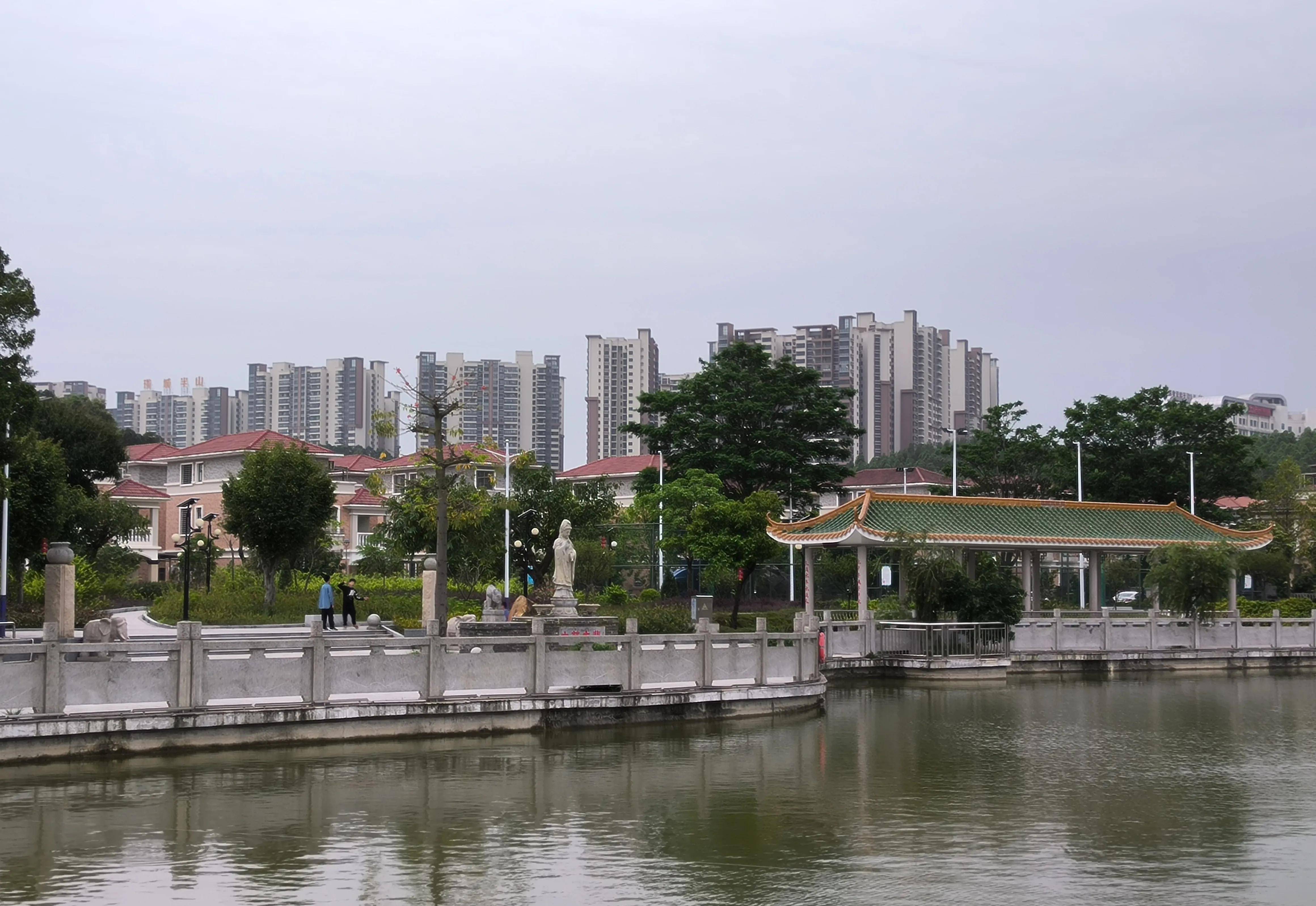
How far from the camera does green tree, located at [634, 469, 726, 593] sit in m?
42.9

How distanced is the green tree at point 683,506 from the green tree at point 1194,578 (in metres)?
13.1

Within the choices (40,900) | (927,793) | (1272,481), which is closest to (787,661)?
(927,793)

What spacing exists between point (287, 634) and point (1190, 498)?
40516 millimetres

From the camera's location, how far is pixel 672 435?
176 feet

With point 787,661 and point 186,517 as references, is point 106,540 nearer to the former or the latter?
point 186,517

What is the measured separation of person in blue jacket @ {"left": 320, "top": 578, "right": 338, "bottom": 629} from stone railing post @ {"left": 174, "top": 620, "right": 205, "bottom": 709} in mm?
14878

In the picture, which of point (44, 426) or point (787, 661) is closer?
point (787, 661)

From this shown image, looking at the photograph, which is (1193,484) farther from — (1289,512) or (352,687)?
(352,687)

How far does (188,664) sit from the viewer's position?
1700cm

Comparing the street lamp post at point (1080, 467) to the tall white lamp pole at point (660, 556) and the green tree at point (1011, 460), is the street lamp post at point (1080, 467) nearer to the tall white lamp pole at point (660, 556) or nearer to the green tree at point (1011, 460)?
the green tree at point (1011, 460)

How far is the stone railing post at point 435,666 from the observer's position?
1877cm

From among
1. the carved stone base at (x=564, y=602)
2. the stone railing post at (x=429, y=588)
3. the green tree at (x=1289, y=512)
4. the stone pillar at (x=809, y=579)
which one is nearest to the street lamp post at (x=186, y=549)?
the stone railing post at (x=429, y=588)

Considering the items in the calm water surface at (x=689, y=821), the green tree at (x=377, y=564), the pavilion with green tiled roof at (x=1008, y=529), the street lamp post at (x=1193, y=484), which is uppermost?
the street lamp post at (x=1193, y=484)

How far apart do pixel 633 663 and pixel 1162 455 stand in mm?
44864
